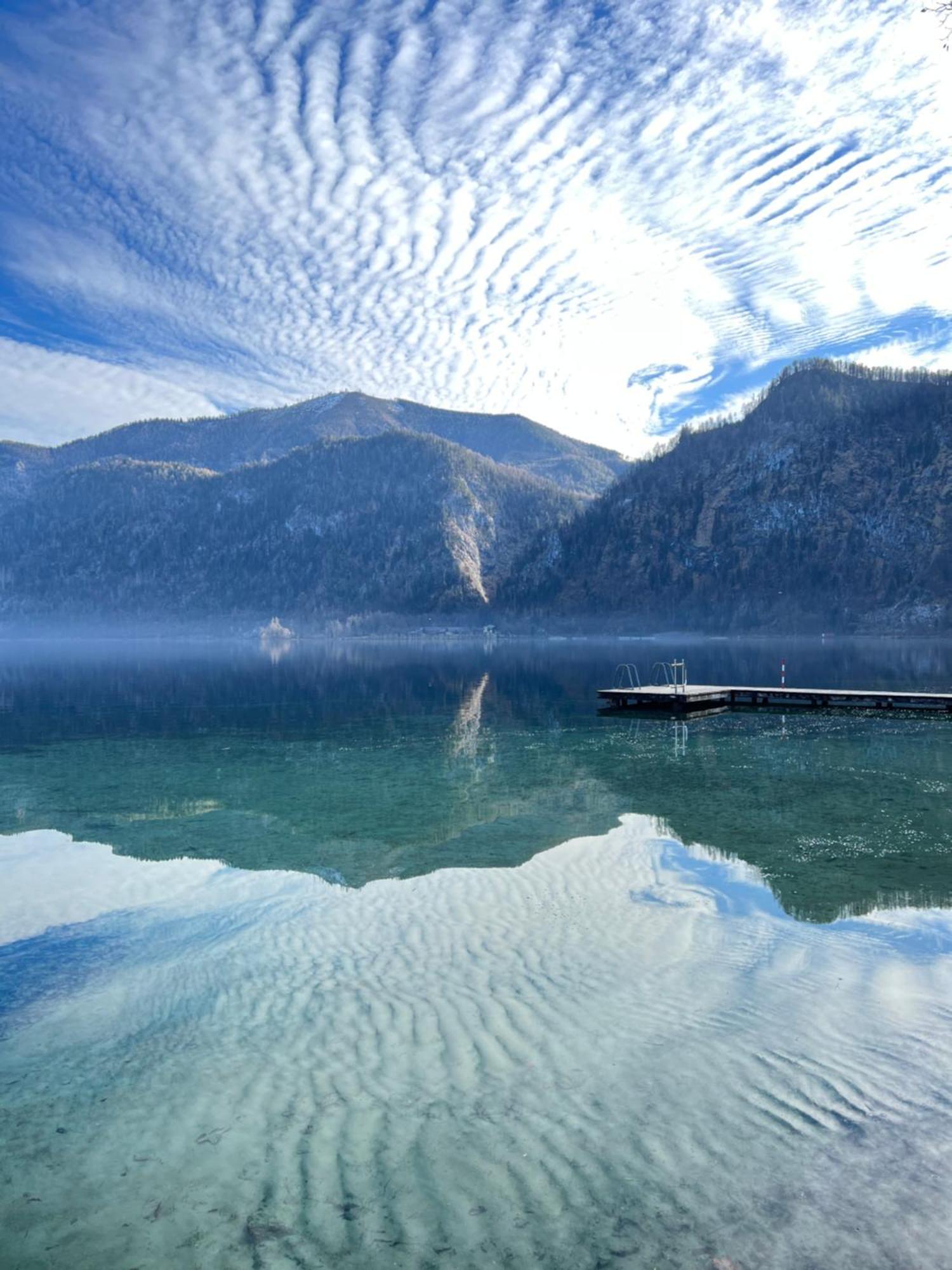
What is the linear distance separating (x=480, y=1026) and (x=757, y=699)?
151 ft

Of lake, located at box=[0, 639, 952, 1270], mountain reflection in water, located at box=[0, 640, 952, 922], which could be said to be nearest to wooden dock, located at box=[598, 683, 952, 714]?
mountain reflection in water, located at box=[0, 640, 952, 922]

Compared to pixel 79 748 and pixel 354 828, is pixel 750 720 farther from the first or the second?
pixel 79 748

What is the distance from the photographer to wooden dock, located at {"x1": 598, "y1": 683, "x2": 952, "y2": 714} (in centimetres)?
4619

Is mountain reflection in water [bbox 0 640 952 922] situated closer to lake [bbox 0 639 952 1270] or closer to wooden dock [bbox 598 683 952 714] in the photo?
lake [bbox 0 639 952 1270]

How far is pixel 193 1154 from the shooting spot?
25.2ft

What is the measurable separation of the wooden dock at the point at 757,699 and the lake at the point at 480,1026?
22.2 meters

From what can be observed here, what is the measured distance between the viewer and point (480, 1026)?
10.0 metres

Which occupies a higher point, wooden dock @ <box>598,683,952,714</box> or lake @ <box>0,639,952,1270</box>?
lake @ <box>0,639,952,1270</box>

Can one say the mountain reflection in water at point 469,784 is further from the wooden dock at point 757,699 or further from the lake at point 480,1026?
the wooden dock at point 757,699

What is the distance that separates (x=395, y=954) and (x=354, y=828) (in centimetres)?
886

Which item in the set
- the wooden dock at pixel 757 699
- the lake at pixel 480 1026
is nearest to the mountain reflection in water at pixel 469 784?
the lake at pixel 480 1026

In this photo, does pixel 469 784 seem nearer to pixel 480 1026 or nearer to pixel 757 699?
pixel 480 1026

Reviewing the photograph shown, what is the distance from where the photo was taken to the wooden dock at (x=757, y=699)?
152 ft

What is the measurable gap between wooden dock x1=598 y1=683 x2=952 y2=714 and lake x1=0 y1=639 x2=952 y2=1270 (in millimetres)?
22242
